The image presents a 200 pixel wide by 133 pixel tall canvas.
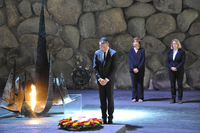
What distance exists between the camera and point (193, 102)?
5.21m

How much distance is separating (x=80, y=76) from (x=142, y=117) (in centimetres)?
388

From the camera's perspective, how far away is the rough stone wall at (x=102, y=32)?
723cm

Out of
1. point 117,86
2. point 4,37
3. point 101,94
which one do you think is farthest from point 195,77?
point 4,37

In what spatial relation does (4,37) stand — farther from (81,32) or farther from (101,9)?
(101,9)

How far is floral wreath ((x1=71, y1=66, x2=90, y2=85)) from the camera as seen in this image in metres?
7.58

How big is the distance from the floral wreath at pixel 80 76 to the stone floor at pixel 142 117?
2163 millimetres

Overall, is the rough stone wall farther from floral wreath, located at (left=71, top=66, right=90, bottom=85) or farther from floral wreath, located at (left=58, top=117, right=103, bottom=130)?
floral wreath, located at (left=58, top=117, right=103, bottom=130)

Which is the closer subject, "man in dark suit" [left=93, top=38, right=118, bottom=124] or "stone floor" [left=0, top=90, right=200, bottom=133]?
"stone floor" [left=0, top=90, right=200, bottom=133]

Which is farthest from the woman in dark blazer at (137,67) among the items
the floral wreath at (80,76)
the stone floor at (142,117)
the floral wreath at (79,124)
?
the floral wreath at (79,124)

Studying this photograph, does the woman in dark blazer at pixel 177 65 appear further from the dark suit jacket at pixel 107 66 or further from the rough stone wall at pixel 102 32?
the rough stone wall at pixel 102 32

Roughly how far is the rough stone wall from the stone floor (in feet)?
7.27

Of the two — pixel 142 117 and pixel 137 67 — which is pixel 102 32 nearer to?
pixel 137 67

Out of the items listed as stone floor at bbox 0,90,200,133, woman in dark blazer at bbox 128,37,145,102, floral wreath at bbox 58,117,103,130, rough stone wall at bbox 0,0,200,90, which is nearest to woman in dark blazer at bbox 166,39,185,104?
stone floor at bbox 0,90,200,133

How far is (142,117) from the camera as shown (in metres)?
3.93
